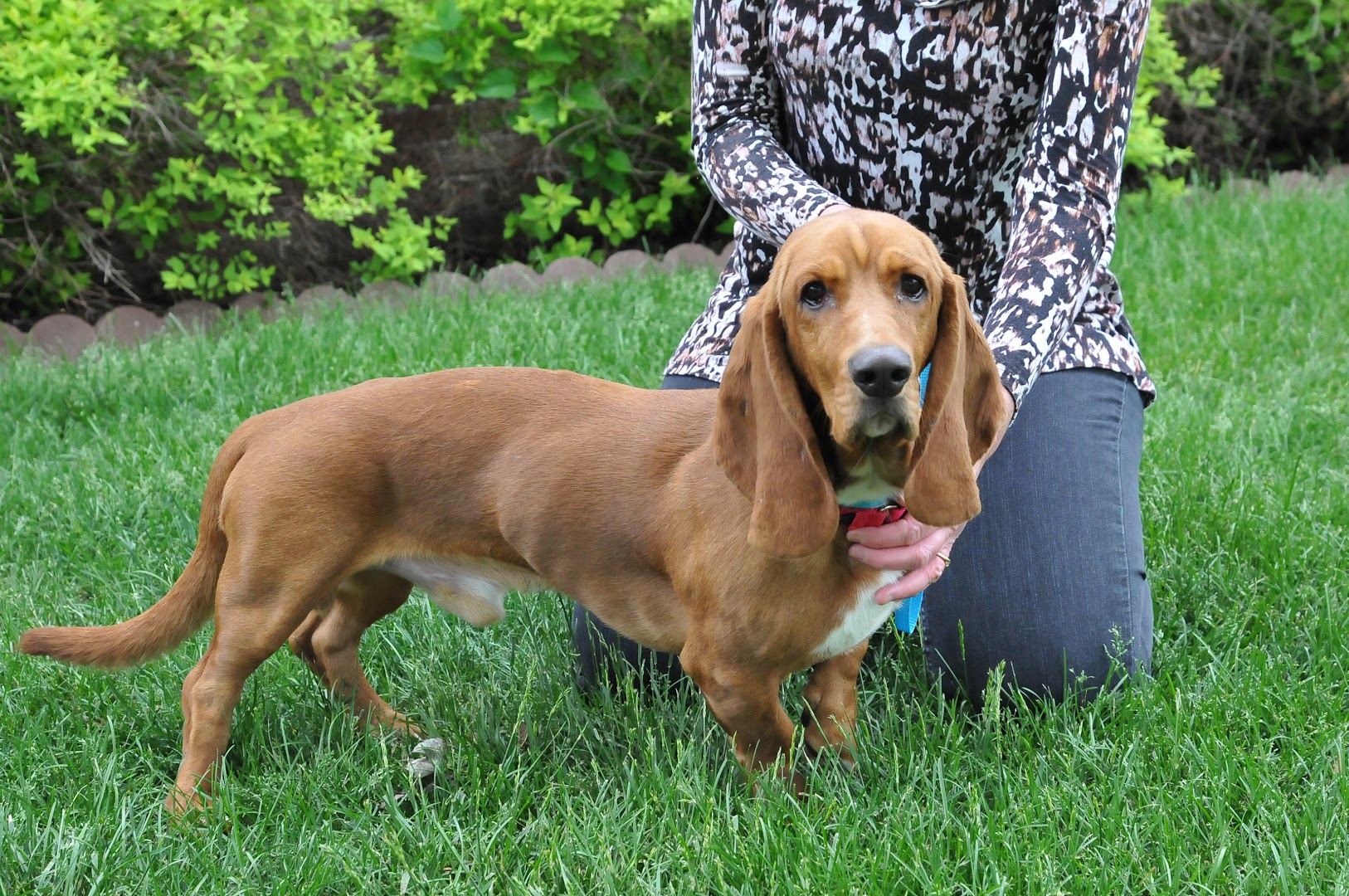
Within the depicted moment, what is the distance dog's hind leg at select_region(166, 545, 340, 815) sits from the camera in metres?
2.46

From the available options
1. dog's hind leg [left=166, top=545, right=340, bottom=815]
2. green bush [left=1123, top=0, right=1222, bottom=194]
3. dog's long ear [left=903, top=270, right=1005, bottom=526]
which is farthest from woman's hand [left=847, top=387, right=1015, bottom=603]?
green bush [left=1123, top=0, right=1222, bottom=194]

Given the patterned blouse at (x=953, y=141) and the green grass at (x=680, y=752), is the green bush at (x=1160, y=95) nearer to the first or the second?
the green grass at (x=680, y=752)

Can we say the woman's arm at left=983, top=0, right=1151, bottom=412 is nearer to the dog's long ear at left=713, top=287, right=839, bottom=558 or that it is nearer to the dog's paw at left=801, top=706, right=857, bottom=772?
the dog's long ear at left=713, top=287, right=839, bottom=558

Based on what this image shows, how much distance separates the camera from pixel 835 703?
2.55 m

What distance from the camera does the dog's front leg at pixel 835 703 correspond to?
2523mm

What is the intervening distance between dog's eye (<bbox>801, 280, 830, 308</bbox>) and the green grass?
0.85 metres

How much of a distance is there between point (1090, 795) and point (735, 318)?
4.57 ft

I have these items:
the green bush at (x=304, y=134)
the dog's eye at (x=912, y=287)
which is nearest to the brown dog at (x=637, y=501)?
the dog's eye at (x=912, y=287)

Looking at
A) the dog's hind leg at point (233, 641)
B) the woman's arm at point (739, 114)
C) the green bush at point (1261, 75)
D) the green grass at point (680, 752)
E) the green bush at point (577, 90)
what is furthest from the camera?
the green bush at point (1261, 75)

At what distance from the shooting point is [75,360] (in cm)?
521

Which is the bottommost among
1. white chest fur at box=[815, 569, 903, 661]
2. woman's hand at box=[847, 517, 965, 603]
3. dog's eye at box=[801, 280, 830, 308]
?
white chest fur at box=[815, 569, 903, 661]

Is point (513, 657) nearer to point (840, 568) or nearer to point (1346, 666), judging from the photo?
point (840, 568)

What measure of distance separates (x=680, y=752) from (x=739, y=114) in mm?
1550

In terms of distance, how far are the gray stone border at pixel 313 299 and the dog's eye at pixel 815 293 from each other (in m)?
3.62
